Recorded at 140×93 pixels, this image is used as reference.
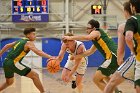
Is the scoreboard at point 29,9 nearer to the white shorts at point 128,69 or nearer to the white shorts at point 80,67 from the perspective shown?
the white shorts at point 80,67

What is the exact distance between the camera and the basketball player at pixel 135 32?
4.38 meters

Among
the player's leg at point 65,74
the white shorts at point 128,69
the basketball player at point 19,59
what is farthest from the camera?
the player's leg at point 65,74

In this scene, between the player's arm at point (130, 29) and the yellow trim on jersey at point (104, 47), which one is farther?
the yellow trim on jersey at point (104, 47)

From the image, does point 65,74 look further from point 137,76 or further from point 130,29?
point 130,29

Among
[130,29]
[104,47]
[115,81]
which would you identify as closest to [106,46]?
[104,47]

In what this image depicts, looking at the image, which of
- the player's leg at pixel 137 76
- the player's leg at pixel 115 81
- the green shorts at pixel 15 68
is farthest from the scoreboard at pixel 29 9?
the player's leg at pixel 137 76

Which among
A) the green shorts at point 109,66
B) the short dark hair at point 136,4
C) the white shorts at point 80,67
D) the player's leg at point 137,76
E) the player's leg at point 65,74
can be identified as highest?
the short dark hair at point 136,4

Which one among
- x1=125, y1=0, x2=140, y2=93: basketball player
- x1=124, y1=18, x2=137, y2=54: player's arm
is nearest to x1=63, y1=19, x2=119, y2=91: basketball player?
x1=125, y1=0, x2=140, y2=93: basketball player

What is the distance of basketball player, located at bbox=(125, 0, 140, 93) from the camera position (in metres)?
4.38

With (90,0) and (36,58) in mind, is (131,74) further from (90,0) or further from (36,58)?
(90,0)

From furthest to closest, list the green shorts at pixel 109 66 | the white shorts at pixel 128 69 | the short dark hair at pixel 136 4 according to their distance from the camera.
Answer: the green shorts at pixel 109 66
the white shorts at pixel 128 69
the short dark hair at pixel 136 4

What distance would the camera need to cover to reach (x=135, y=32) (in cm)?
446

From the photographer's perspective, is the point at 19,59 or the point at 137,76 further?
the point at 19,59

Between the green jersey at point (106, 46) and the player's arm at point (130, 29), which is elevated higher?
the player's arm at point (130, 29)
